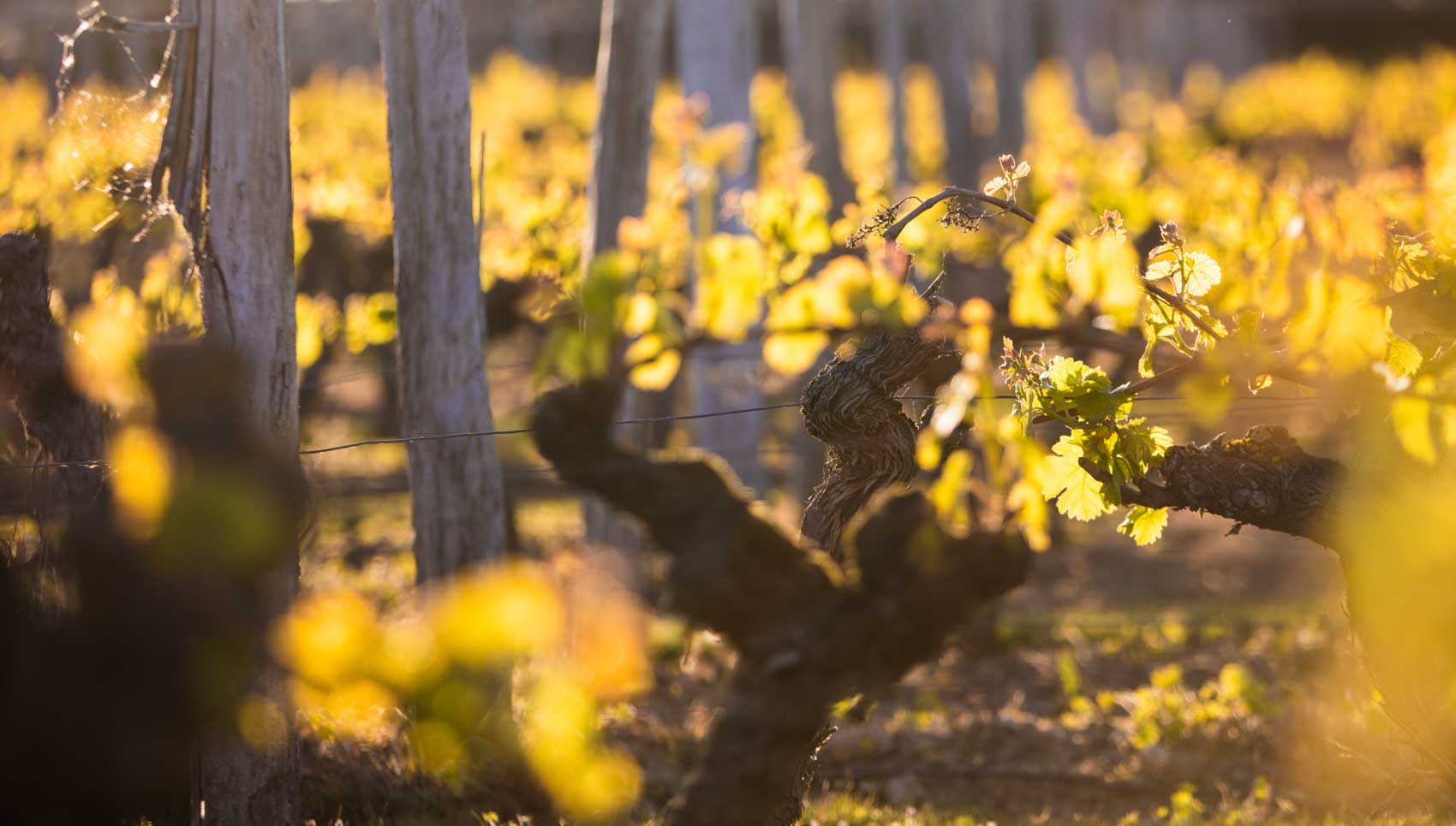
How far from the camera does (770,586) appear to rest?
108 inches

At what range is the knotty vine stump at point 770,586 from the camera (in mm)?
2629

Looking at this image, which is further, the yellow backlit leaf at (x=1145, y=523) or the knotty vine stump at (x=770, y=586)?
the yellow backlit leaf at (x=1145, y=523)

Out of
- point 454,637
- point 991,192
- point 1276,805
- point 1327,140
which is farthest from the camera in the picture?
point 1327,140

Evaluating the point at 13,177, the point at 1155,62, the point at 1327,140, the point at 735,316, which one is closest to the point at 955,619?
the point at 735,316

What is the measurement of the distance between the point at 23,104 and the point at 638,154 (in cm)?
1297

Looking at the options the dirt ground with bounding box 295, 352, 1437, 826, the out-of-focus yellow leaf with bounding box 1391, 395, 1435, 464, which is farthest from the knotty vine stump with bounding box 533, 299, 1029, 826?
the dirt ground with bounding box 295, 352, 1437, 826

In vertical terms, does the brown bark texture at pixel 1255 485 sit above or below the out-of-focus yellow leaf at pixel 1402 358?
below

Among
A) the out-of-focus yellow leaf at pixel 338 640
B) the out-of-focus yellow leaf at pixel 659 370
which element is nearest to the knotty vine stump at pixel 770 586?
the out-of-focus yellow leaf at pixel 659 370

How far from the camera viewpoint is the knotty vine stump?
8.63 feet

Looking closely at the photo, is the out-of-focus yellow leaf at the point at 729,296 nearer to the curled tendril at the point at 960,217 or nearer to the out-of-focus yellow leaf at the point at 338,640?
the out-of-focus yellow leaf at the point at 338,640

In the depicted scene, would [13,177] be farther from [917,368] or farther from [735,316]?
[735,316]

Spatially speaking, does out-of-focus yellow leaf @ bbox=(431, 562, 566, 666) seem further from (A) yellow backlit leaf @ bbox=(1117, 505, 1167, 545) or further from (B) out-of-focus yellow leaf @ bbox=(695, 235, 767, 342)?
(A) yellow backlit leaf @ bbox=(1117, 505, 1167, 545)

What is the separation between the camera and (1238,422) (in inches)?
407

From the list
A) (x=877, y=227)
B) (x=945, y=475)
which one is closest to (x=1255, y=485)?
(x=877, y=227)
